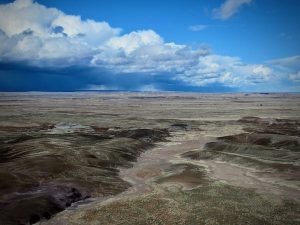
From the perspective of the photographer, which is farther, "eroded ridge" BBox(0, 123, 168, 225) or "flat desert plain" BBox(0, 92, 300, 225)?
"eroded ridge" BBox(0, 123, 168, 225)

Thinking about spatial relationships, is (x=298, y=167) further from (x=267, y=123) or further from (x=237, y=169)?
(x=267, y=123)

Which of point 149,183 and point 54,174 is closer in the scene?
point 149,183

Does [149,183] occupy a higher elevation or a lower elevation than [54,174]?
lower

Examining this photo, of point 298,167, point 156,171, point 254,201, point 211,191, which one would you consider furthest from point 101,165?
point 298,167

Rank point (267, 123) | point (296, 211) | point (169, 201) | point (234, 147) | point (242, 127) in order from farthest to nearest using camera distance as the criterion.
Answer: point (267, 123), point (242, 127), point (234, 147), point (169, 201), point (296, 211)

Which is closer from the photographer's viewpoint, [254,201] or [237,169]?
[254,201]

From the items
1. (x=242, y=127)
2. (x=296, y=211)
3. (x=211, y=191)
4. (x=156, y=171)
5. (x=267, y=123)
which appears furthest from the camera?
(x=267, y=123)

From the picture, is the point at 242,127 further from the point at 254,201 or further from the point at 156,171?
the point at 254,201

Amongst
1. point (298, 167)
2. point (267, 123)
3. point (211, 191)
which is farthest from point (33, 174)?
point (267, 123)

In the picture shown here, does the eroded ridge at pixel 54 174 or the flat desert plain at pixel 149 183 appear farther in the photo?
the eroded ridge at pixel 54 174

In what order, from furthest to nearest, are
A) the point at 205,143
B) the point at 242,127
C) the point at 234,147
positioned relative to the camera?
the point at 242,127 < the point at 205,143 < the point at 234,147
